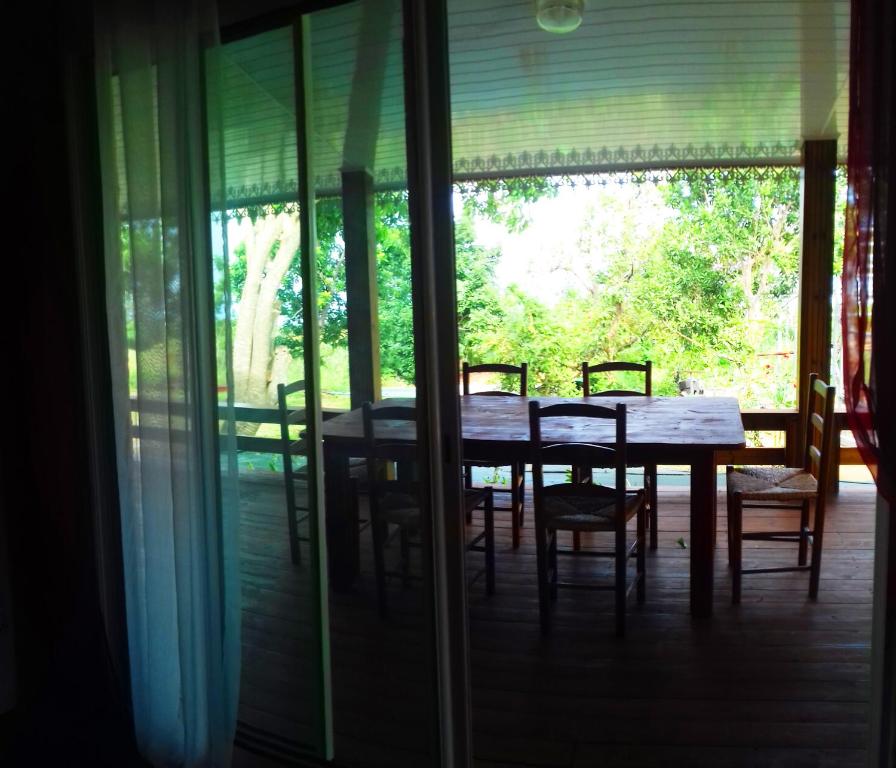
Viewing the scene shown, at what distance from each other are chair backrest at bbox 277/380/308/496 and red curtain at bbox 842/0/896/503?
1301mm

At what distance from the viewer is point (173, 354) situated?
203cm

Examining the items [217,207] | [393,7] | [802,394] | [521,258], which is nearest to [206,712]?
[217,207]

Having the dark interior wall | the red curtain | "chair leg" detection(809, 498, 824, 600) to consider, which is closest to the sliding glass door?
the dark interior wall

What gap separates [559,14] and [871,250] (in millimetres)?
1846

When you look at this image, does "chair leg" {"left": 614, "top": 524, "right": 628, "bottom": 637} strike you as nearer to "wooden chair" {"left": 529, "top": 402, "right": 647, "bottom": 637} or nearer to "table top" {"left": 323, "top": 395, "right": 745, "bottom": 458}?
"wooden chair" {"left": 529, "top": 402, "right": 647, "bottom": 637}

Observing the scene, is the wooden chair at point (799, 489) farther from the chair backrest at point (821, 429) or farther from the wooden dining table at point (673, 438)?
the wooden dining table at point (673, 438)

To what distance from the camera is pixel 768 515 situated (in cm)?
449

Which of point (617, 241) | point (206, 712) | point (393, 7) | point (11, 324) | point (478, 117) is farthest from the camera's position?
point (617, 241)

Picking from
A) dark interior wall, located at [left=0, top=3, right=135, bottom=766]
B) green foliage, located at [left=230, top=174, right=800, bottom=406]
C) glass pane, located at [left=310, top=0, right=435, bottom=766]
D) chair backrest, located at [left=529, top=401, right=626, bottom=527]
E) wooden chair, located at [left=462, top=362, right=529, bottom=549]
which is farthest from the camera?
Result: green foliage, located at [left=230, top=174, right=800, bottom=406]

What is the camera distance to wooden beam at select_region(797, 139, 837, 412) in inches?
191

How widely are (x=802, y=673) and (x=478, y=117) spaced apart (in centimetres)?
319

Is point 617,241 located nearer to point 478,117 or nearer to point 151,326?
point 478,117

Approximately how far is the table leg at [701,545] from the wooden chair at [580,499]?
25 centimetres

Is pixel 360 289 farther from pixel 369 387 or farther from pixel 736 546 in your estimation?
pixel 736 546
